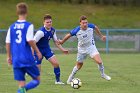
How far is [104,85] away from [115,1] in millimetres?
35241

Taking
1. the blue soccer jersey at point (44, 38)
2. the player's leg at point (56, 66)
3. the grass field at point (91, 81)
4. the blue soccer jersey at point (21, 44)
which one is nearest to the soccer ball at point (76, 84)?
the grass field at point (91, 81)

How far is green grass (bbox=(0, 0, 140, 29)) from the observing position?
41031mm

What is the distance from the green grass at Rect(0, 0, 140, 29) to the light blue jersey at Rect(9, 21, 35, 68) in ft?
95.6

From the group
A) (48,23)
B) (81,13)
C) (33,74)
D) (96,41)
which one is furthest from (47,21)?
(81,13)

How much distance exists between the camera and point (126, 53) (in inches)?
1224

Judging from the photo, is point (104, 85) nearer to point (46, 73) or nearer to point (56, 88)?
point (56, 88)

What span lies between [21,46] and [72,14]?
34038 millimetres

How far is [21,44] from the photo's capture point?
10.0 metres

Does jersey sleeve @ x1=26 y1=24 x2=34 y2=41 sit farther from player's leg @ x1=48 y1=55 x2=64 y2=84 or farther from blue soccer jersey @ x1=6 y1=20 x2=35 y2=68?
player's leg @ x1=48 y1=55 x2=64 y2=84

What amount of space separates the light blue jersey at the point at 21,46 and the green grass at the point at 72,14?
29143mm

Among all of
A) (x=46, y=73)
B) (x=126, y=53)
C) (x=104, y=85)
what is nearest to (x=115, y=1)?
(x=126, y=53)

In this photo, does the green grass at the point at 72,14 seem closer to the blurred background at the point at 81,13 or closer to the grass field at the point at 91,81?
the blurred background at the point at 81,13

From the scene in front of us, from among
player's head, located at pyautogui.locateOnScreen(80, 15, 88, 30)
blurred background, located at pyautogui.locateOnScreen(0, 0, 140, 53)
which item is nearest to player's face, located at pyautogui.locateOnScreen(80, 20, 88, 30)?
player's head, located at pyautogui.locateOnScreen(80, 15, 88, 30)

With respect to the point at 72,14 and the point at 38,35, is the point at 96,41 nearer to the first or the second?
the point at 72,14
